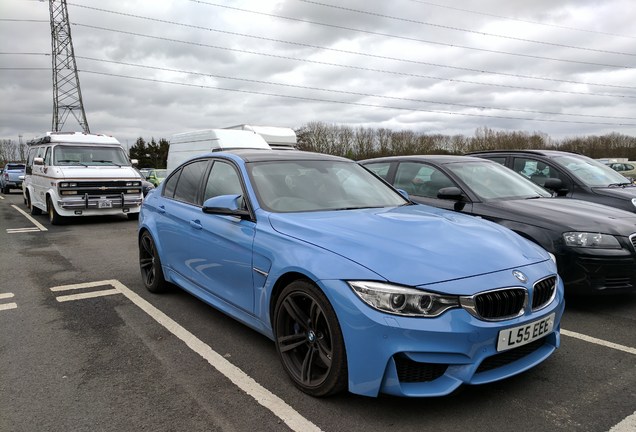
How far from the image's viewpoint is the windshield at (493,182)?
5.40 metres

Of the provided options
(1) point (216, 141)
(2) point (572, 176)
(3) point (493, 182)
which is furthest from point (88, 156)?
(2) point (572, 176)

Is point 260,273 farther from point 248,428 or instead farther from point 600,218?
point 600,218

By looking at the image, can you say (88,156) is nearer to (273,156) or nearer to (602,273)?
(273,156)

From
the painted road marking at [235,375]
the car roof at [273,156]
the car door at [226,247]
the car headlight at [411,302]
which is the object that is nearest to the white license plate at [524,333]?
the car headlight at [411,302]

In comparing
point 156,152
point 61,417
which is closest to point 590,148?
point 156,152

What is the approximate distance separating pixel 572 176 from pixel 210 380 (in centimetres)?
582

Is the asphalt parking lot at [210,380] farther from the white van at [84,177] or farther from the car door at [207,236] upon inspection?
the white van at [84,177]

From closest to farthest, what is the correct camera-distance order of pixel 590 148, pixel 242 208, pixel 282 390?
pixel 282 390, pixel 242 208, pixel 590 148

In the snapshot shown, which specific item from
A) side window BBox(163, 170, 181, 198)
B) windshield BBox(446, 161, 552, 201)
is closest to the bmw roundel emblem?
Answer: windshield BBox(446, 161, 552, 201)

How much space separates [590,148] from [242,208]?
75308 mm

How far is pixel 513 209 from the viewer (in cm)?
489

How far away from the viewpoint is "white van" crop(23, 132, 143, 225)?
1155 cm

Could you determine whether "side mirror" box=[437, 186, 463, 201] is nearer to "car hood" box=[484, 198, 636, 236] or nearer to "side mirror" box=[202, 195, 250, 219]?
"car hood" box=[484, 198, 636, 236]

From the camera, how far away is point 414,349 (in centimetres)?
239
